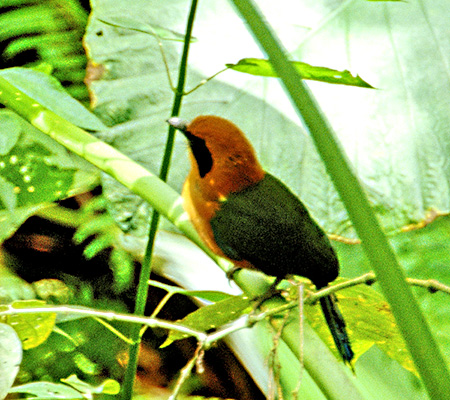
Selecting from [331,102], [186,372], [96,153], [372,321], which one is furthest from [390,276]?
[331,102]

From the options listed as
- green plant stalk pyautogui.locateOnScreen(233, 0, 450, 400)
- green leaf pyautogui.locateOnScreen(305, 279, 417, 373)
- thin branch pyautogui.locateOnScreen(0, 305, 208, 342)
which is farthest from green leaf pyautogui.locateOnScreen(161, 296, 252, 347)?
green plant stalk pyautogui.locateOnScreen(233, 0, 450, 400)

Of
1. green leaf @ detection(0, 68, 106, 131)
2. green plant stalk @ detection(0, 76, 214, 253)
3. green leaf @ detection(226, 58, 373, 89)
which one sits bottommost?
green plant stalk @ detection(0, 76, 214, 253)

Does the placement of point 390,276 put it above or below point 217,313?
above

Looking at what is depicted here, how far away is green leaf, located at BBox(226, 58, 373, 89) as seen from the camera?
1.55 ft

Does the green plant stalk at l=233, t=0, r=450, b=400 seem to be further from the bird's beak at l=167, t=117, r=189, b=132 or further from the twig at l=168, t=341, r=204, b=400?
the bird's beak at l=167, t=117, r=189, b=132

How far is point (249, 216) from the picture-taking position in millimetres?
777

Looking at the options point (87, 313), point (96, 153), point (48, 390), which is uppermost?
point (96, 153)

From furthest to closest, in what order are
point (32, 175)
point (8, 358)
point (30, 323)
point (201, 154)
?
1. point (32, 175)
2. point (201, 154)
3. point (30, 323)
4. point (8, 358)

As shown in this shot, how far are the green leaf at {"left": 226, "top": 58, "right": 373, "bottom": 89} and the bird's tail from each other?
1.02 ft

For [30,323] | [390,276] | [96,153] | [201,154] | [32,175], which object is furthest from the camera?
[32,175]

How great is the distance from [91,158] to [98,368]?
0.57 meters

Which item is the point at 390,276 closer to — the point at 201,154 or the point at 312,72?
the point at 312,72

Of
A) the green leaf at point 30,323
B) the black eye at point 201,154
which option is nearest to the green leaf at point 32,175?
the black eye at point 201,154

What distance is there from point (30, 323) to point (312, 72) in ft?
1.23
